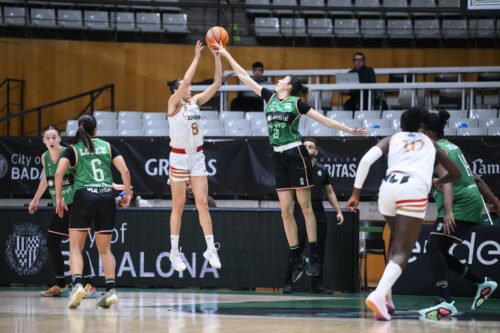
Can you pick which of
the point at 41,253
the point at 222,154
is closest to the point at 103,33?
the point at 222,154

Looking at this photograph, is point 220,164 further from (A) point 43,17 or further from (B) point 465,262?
(A) point 43,17

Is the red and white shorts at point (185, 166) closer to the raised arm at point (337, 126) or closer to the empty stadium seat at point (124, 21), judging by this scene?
the raised arm at point (337, 126)

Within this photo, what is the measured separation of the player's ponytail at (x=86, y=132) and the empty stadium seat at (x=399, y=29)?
1336 cm

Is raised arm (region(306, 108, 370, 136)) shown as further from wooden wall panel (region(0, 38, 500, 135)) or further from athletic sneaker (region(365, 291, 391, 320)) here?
wooden wall panel (region(0, 38, 500, 135))

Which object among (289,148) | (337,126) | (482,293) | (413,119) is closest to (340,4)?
(289,148)

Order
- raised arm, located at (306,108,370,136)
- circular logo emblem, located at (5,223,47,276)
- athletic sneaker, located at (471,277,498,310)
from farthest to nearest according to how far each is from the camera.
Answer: circular logo emblem, located at (5,223,47,276) < athletic sneaker, located at (471,277,498,310) < raised arm, located at (306,108,370,136)

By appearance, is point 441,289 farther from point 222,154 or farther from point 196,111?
point 222,154

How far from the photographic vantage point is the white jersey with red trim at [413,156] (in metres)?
6.20

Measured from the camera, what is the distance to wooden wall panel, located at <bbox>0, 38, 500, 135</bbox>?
61.8 feet

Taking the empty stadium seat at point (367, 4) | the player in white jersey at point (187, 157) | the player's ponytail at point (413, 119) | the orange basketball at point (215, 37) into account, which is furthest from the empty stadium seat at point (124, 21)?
the player's ponytail at point (413, 119)

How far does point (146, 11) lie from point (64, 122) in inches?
158

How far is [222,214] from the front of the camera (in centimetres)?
1014

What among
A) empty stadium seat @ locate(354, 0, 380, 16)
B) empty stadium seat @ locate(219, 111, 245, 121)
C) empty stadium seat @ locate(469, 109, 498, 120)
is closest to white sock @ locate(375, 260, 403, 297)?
empty stadium seat @ locate(219, 111, 245, 121)

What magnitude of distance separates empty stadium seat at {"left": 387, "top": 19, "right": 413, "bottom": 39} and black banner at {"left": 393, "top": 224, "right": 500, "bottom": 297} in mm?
10726
